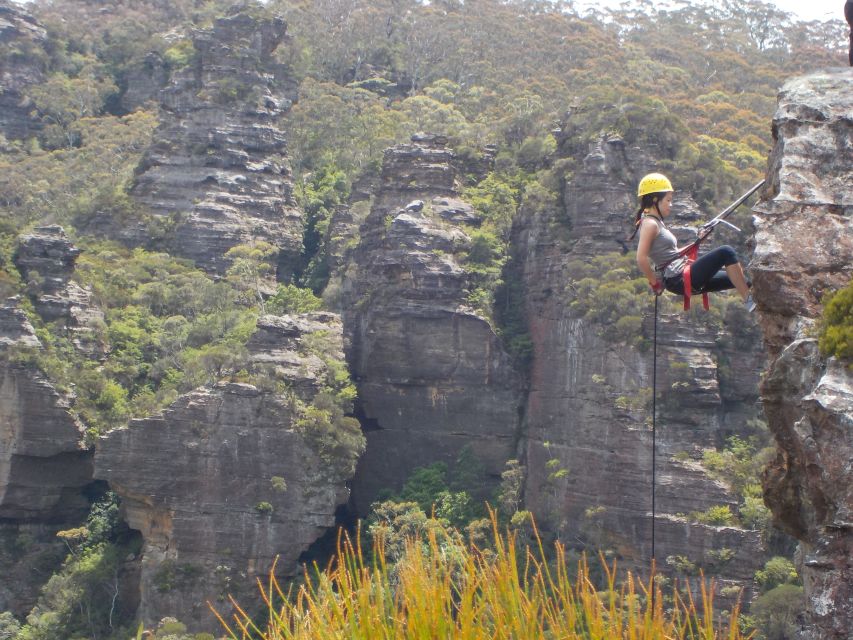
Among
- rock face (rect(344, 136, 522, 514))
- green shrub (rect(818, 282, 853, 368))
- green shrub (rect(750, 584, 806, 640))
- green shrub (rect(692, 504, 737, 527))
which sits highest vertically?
green shrub (rect(818, 282, 853, 368))

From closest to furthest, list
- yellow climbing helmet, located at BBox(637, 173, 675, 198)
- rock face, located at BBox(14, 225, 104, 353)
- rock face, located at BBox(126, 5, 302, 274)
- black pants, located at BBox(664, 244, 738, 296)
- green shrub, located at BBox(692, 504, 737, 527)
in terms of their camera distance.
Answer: black pants, located at BBox(664, 244, 738, 296) → yellow climbing helmet, located at BBox(637, 173, 675, 198) → green shrub, located at BBox(692, 504, 737, 527) → rock face, located at BBox(14, 225, 104, 353) → rock face, located at BBox(126, 5, 302, 274)

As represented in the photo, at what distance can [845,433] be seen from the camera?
7.66 meters

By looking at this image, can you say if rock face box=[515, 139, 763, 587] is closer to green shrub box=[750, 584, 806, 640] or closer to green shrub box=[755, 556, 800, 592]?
green shrub box=[755, 556, 800, 592]

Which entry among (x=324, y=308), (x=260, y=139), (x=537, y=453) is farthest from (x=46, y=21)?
(x=537, y=453)

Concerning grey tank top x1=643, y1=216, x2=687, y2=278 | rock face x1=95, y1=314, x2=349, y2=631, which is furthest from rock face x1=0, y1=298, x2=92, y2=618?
grey tank top x1=643, y1=216, x2=687, y2=278

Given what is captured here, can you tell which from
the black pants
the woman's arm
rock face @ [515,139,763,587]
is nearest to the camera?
the woman's arm

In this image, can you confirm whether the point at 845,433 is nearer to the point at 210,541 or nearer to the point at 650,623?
the point at 650,623

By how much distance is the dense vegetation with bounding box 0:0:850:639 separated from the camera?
36812mm

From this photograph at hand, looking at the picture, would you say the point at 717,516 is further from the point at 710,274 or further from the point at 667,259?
the point at 710,274

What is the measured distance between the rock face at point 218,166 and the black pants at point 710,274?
40196mm

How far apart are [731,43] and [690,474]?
46250 mm

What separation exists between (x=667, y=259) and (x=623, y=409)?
24894mm

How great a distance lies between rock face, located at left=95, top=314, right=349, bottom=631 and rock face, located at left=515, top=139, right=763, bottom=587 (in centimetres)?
629

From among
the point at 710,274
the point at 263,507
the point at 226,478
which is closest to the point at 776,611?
the point at 263,507
